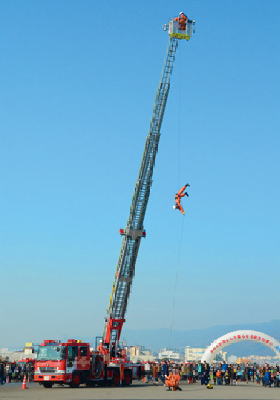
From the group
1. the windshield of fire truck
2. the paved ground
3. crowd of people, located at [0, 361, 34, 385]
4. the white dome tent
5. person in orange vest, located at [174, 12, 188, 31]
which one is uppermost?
person in orange vest, located at [174, 12, 188, 31]

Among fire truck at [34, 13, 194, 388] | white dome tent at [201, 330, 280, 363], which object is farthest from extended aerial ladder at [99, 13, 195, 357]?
white dome tent at [201, 330, 280, 363]

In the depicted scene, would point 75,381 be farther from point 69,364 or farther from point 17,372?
point 17,372

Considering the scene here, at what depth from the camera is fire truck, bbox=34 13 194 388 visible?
35469 mm

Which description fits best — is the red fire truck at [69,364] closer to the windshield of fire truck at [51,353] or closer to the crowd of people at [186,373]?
the windshield of fire truck at [51,353]

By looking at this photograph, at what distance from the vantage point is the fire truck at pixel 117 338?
35469 mm

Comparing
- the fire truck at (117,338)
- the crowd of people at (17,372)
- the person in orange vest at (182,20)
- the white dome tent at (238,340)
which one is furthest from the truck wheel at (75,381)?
the white dome tent at (238,340)

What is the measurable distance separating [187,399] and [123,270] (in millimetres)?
16001

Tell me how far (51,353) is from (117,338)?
6.82m

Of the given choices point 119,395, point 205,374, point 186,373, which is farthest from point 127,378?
point 119,395

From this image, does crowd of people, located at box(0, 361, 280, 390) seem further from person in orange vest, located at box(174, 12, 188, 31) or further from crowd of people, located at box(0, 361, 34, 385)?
person in orange vest, located at box(174, 12, 188, 31)

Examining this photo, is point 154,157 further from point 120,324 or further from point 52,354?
point 52,354

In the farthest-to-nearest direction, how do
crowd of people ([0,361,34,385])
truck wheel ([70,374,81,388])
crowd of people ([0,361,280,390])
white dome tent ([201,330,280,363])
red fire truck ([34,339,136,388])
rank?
white dome tent ([201,330,280,363]) < crowd of people ([0,361,34,385]) < crowd of people ([0,361,280,390]) < truck wheel ([70,374,81,388]) < red fire truck ([34,339,136,388])

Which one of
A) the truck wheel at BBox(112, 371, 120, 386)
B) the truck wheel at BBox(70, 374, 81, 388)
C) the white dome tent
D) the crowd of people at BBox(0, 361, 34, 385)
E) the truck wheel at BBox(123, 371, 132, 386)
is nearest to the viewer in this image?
the truck wheel at BBox(70, 374, 81, 388)

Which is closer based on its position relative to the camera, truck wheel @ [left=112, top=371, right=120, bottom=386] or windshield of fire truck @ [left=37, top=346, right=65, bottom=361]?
windshield of fire truck @ [left=37, top=346, right=65, bottom=361]
